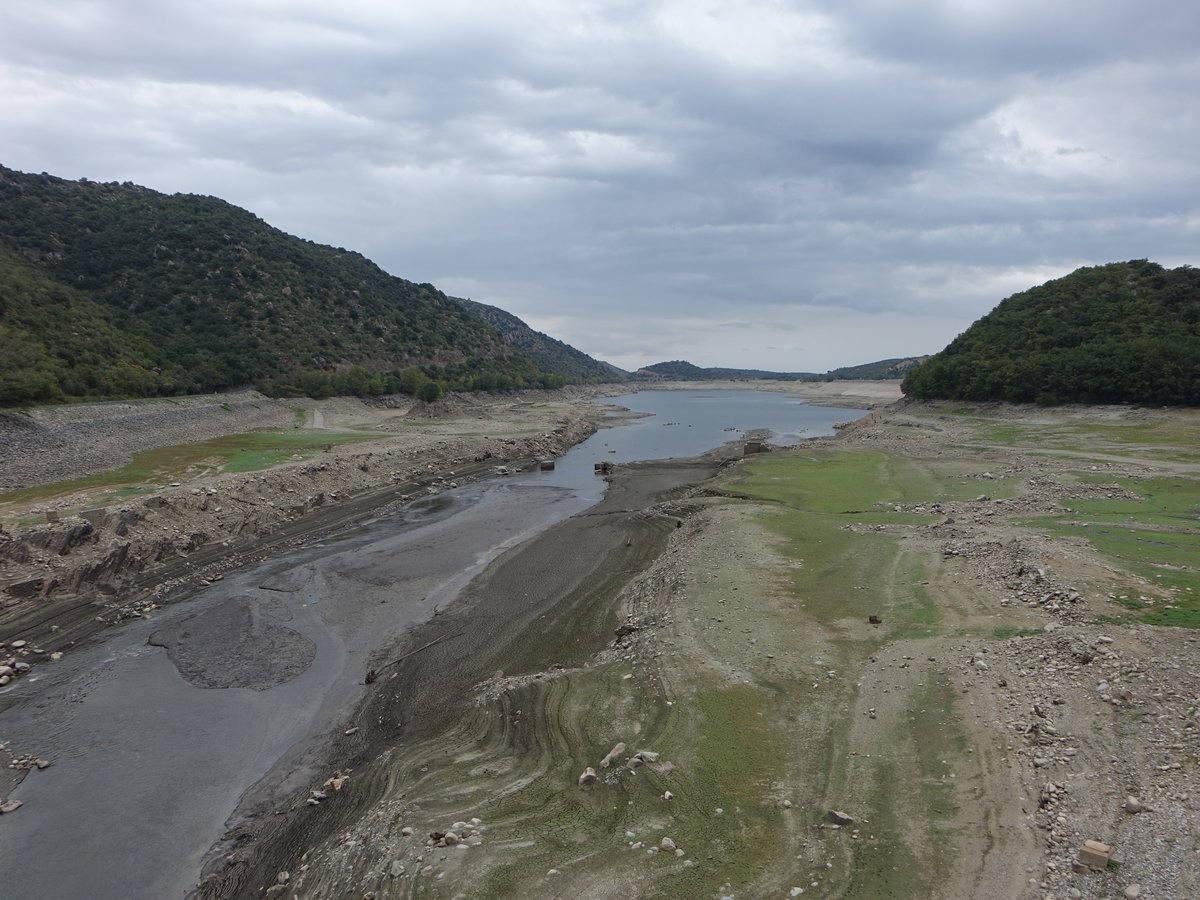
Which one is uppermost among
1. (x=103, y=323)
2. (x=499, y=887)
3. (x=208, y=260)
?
(x=208, y=260)

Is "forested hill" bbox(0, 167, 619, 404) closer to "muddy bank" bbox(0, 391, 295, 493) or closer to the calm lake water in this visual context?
"muddy bank" bbox(0, 391, 295, 493)

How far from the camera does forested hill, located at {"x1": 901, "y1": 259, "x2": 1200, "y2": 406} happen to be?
57156 mm

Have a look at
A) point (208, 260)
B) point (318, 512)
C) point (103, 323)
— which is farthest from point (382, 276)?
point (318, 512)

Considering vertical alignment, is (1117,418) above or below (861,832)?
above

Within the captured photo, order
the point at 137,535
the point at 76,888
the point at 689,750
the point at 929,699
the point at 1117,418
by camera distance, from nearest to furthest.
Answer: the point at 76,888 → the point at 689,750 → the point at 929,699 → the point at 137,535 → the point at 1117,418

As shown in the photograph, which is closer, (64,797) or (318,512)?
(64,797)

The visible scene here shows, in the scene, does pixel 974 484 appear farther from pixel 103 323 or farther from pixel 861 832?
pixel 103 323

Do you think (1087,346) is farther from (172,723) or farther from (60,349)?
(60,349)

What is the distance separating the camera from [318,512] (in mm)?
35344

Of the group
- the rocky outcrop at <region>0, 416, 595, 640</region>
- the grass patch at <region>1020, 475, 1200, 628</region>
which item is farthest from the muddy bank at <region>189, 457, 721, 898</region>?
the grass patch at <region>1020, 475, 1200, 628</region>

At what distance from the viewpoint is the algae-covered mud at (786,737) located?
8.51m

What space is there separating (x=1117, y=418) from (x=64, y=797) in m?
69.7

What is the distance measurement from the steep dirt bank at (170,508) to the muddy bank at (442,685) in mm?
10491

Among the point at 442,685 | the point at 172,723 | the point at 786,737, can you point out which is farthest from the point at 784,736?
the point at 172,723
